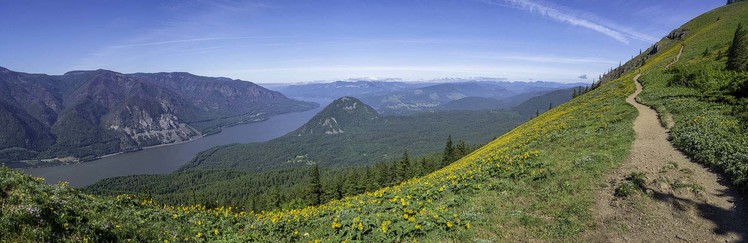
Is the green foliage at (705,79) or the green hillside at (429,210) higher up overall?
the green foliage at (705,79)

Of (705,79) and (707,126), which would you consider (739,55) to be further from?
(707,126)

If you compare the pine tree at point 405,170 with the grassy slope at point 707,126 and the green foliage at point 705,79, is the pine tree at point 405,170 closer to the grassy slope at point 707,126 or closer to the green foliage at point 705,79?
the grassy slope at point 707,126

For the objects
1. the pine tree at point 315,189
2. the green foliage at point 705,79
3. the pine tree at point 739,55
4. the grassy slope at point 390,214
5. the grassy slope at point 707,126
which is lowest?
the pine tree at point 315,189

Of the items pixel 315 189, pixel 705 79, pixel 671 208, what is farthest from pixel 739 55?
pixel 315 189

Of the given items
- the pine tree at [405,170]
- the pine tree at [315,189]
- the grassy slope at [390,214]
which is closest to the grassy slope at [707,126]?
the grassy slope at [390,214]

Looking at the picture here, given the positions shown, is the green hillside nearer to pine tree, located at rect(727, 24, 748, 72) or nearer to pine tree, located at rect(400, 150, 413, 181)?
pine tree, located at rect(727, 24, 748, 72)

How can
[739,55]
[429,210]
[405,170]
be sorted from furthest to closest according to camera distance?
[405,170], [739,55], [429,210]

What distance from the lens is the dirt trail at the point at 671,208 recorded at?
10.0 metres

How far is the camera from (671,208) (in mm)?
11312

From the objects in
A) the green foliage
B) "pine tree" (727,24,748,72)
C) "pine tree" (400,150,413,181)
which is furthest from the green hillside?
"pine tree" (400,150,413,181)

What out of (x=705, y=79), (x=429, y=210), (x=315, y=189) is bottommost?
(x=315, y=189)

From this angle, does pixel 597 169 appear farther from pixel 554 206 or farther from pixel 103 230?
pixel 103 230

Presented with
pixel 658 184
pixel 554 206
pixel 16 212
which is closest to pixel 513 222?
pixel 554 206

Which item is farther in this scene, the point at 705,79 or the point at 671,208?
the point at 705,79
